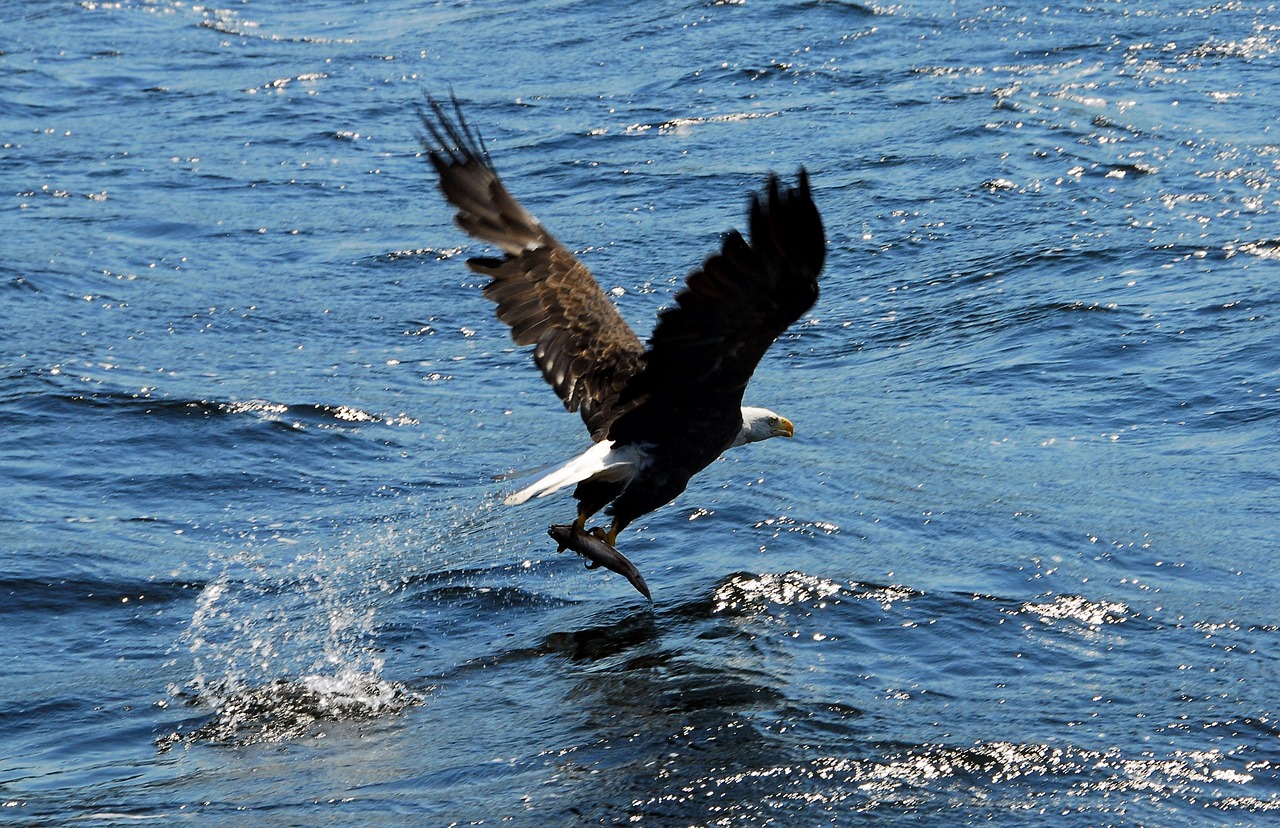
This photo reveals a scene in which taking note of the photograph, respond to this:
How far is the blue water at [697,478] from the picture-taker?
447cm

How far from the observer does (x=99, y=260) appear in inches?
374

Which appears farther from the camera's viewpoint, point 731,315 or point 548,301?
point 548,301

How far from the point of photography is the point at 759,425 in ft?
20.0

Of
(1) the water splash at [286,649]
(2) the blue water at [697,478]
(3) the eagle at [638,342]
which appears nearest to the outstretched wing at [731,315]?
(3) the eagle at [638,342]

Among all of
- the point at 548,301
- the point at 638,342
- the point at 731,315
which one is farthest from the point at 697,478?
the point at 731,315

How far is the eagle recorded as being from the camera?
4.70 metres

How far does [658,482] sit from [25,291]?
4688mm

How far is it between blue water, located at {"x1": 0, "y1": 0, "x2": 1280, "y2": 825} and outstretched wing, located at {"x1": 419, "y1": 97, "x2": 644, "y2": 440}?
1.55 ft

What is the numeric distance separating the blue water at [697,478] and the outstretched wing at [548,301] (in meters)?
0.47

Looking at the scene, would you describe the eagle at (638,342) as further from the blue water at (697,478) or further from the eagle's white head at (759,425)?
the blue water at (697,478)

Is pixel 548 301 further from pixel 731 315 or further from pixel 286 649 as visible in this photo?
pixel 286 649

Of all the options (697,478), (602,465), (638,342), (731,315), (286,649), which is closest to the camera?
(731,315)

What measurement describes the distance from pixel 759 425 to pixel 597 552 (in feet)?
2.99

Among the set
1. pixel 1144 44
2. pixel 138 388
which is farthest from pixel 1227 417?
pixel 1144 44
